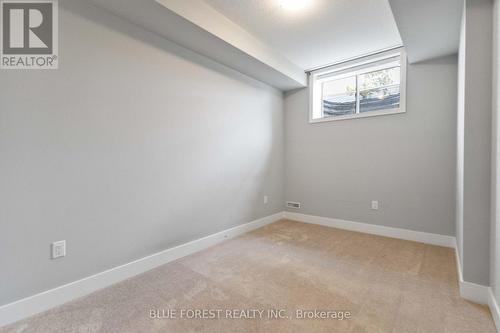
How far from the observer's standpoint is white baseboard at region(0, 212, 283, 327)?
4.98 feet

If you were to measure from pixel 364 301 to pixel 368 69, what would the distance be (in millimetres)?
3162

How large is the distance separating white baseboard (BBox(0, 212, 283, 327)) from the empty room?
1 cm

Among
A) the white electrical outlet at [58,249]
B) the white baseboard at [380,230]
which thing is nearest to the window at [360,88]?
the white baseboard at [380,230]

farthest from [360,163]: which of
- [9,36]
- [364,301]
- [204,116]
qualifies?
[9,36]

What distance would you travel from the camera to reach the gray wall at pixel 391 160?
2812 mm

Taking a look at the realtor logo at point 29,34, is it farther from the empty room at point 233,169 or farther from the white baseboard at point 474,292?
the white baseboard at point 474,292

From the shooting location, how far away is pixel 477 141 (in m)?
1.70

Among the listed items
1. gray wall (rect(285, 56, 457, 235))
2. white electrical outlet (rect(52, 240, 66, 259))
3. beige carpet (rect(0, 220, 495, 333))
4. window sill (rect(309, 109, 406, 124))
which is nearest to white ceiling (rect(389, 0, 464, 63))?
gray wall (rect(285, 56, 457, 235))

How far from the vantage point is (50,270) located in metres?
1.67

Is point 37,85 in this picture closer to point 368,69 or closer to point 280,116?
point 280,116

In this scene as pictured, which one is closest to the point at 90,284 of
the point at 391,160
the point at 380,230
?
the point at 380,230

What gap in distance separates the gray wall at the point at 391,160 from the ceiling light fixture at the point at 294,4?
71.3 inches

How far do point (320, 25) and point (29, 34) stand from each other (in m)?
2.66

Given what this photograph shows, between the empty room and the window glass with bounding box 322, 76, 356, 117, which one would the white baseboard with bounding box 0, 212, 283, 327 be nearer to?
the empty room
